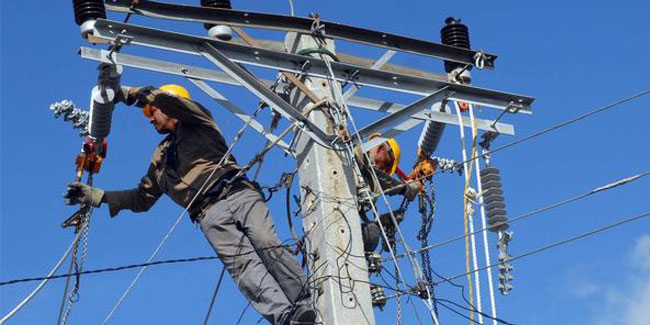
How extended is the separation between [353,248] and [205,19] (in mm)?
2092

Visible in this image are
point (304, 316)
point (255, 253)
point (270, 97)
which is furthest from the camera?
point (270, 97)

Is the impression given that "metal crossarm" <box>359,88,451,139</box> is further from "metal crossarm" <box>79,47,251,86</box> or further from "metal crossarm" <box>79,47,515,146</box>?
"metal crossarm" <box>79,47,251,86</box>

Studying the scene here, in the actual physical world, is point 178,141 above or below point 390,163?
below

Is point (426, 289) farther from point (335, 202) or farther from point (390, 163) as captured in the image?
point (390, 163)

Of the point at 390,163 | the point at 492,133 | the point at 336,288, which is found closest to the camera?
the point at 336,288

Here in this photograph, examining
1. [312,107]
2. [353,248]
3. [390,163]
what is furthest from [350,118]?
[390,163]

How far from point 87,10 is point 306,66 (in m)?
1.62

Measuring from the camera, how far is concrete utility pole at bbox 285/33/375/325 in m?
9.00

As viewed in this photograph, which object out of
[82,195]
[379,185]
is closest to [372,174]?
[379,185]

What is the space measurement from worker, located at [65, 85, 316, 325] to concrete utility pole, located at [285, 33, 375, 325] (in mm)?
203

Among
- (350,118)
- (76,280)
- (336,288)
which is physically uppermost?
(350,118)

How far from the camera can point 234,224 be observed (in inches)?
388

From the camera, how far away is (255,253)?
9.60m

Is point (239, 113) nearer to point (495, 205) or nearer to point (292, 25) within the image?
point (292, 25)
